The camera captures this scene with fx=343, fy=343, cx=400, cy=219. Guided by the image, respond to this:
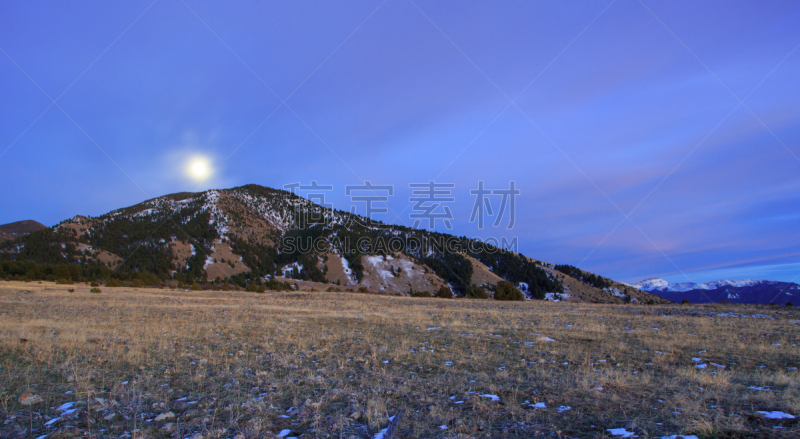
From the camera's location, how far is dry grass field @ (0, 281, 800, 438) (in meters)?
4.71

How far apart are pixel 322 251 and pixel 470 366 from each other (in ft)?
443

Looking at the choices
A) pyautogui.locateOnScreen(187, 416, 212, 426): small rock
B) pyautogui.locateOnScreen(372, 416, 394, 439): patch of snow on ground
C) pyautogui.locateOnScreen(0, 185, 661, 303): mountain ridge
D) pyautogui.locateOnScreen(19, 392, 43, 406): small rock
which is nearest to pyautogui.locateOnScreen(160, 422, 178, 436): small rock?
pyautogui.locateOnScreen(187, 416, 212, 426): small rock

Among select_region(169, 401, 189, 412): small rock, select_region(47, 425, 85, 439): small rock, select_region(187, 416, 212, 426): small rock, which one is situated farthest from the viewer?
select_region(169, 401, 189, 412): small rock

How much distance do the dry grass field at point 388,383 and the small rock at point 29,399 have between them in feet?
0.17

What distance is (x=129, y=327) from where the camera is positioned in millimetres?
14023

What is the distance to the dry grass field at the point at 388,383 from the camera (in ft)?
15.5

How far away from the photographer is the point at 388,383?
6.99 meters

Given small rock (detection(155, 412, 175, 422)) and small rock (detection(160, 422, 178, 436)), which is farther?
small rock (detection(155, 412, 175, 422))

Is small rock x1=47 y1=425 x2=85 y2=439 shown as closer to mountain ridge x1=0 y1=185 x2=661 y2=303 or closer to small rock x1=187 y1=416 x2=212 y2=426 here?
small rock x1=187 y1=416 x2=212 y2=426

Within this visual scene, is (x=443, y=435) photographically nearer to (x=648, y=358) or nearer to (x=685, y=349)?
(x=648, y=358)

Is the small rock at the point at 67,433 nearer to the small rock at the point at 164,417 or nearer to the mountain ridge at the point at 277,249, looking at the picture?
the small rock at the point at 164,417

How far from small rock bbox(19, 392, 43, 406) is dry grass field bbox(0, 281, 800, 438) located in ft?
0.17

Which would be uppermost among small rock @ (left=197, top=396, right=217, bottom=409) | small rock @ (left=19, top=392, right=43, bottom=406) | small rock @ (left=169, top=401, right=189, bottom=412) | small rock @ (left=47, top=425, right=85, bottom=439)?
small rock @ (left=47, top=425, right=85, bottom=439)

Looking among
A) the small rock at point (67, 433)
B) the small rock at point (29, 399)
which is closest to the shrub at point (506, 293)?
the small rock at point (29, 399)
